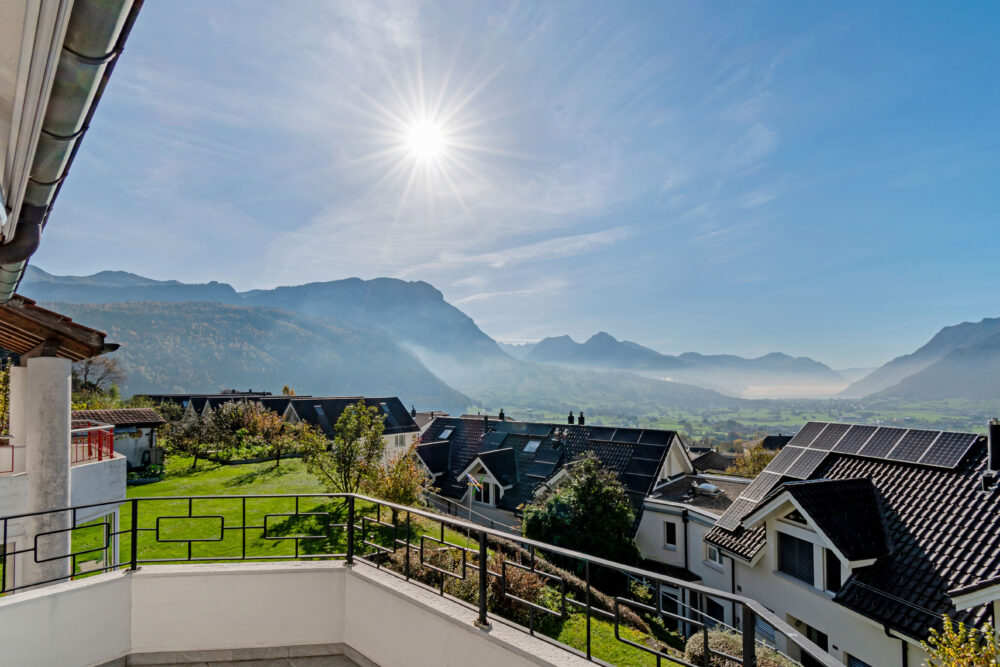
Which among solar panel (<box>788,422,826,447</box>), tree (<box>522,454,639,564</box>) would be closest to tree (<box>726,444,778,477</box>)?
solar panel (<box>788,422,826,447</box>)

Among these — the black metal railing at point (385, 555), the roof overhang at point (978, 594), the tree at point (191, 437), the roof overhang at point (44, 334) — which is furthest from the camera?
the tree at point (191, 437)

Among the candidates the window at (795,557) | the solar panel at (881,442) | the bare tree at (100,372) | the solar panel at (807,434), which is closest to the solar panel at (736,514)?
the window at (795,557)

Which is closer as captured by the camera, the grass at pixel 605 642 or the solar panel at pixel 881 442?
the grass at pixel 605 642

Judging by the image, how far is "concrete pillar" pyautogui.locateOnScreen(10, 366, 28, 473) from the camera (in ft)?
20.8

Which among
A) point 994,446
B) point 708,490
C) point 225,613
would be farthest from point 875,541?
point 225,613

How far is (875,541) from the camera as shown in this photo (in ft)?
30.5

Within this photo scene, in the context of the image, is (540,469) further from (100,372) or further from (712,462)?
(100,372)

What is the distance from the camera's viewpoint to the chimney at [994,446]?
909cm

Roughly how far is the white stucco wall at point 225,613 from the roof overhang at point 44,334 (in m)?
3.25

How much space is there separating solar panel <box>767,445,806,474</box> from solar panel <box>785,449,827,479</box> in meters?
0.22

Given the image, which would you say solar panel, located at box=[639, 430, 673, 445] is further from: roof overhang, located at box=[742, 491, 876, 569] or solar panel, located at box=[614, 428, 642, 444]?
roof overhang, located at box=[742, 491, 876, 569]

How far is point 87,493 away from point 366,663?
666cm

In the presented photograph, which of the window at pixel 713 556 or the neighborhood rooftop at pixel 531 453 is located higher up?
the neighborhood rooftop at pixel 531 453

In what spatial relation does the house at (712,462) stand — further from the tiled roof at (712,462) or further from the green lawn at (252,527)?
the green lawn at (252,527)
